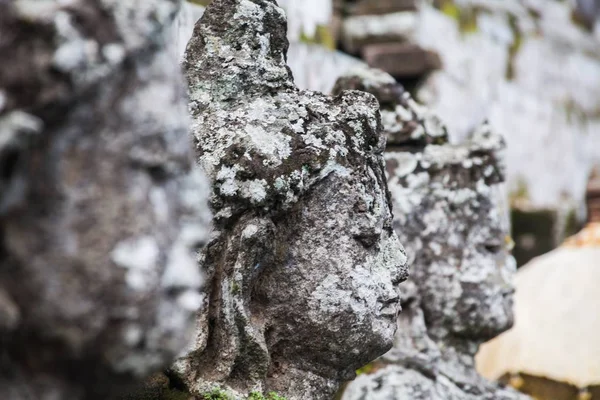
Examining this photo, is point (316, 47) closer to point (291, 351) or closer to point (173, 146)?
point (291, 351)

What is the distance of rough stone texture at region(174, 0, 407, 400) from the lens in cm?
160

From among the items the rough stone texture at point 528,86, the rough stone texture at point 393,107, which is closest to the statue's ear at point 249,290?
the rough stone texture at point 393,107

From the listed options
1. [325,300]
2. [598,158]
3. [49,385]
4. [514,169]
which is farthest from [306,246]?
[598,158]

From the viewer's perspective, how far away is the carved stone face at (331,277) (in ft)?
5.40

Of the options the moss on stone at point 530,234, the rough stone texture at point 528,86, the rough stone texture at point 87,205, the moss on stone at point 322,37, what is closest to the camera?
the rough stone texture at point 87,205

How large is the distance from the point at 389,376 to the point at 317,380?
66 cm

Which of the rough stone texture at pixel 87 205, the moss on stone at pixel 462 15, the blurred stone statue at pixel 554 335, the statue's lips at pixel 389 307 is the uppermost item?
the moss on stone at pixel 462 15

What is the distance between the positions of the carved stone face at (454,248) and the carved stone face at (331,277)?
0.82 m

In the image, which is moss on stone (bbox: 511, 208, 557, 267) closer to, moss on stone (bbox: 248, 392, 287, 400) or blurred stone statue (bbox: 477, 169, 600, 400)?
blurred stone statue (bbox: 477, 169, 600, 400)

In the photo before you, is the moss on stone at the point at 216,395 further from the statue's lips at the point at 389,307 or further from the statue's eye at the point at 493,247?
the statue's eye at the point at 493,247

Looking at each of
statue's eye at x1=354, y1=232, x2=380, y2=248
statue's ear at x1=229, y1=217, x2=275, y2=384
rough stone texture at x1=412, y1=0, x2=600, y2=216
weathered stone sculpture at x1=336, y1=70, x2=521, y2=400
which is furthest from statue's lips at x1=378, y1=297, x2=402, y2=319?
rough stone texture at x1=412, y1=0, x2=600, y2=216

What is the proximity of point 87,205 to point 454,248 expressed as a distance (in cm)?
175

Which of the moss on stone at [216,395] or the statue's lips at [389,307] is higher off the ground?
the statue's lips at [389,307]

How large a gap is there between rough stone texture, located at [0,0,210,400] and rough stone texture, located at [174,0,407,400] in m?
0.57
